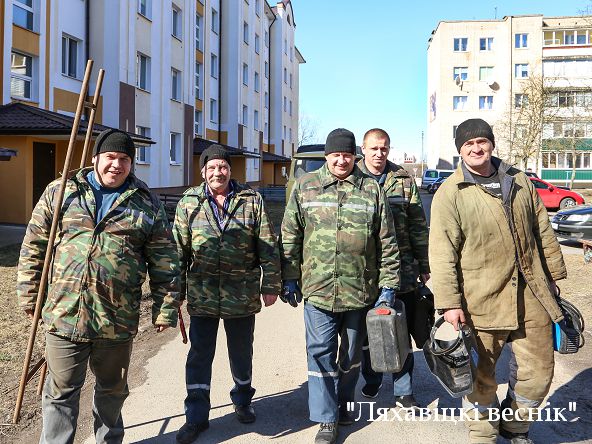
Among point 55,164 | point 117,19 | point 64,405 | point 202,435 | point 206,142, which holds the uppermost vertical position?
point 117,19

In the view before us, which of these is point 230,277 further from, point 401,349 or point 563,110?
point 563,110

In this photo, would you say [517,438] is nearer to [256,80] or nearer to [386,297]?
[386,297]

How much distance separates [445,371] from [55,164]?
1618 centimetres

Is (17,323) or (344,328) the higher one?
(344,328)

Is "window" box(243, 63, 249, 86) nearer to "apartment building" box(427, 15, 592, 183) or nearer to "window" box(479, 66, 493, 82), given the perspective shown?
"apartment building" box(427, 15, 592, 183)

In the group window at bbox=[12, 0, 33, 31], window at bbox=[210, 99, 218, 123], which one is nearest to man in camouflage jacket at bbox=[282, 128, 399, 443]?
window at bbox=[12, 0, 33, 31]

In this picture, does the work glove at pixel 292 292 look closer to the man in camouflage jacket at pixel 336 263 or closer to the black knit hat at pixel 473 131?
the man in camouflage jacket at pixel 336 263

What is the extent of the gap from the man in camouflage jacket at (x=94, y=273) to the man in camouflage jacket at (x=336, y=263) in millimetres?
962

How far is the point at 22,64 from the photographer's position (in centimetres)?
1609

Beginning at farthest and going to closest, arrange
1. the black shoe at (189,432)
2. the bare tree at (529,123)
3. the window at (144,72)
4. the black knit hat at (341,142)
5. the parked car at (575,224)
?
the bare tree at (529,123) < the window at (144,72) < the parked car at (575,224) < the black knit hat at (341,142) < the black shoe at (189,432)

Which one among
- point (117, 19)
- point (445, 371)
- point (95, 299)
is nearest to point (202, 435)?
point (95, 299)

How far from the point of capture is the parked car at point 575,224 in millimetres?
12641

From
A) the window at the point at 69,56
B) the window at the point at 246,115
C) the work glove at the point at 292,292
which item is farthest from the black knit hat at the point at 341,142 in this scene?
the window at the point at 246,115

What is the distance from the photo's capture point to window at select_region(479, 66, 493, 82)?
54.2 m
